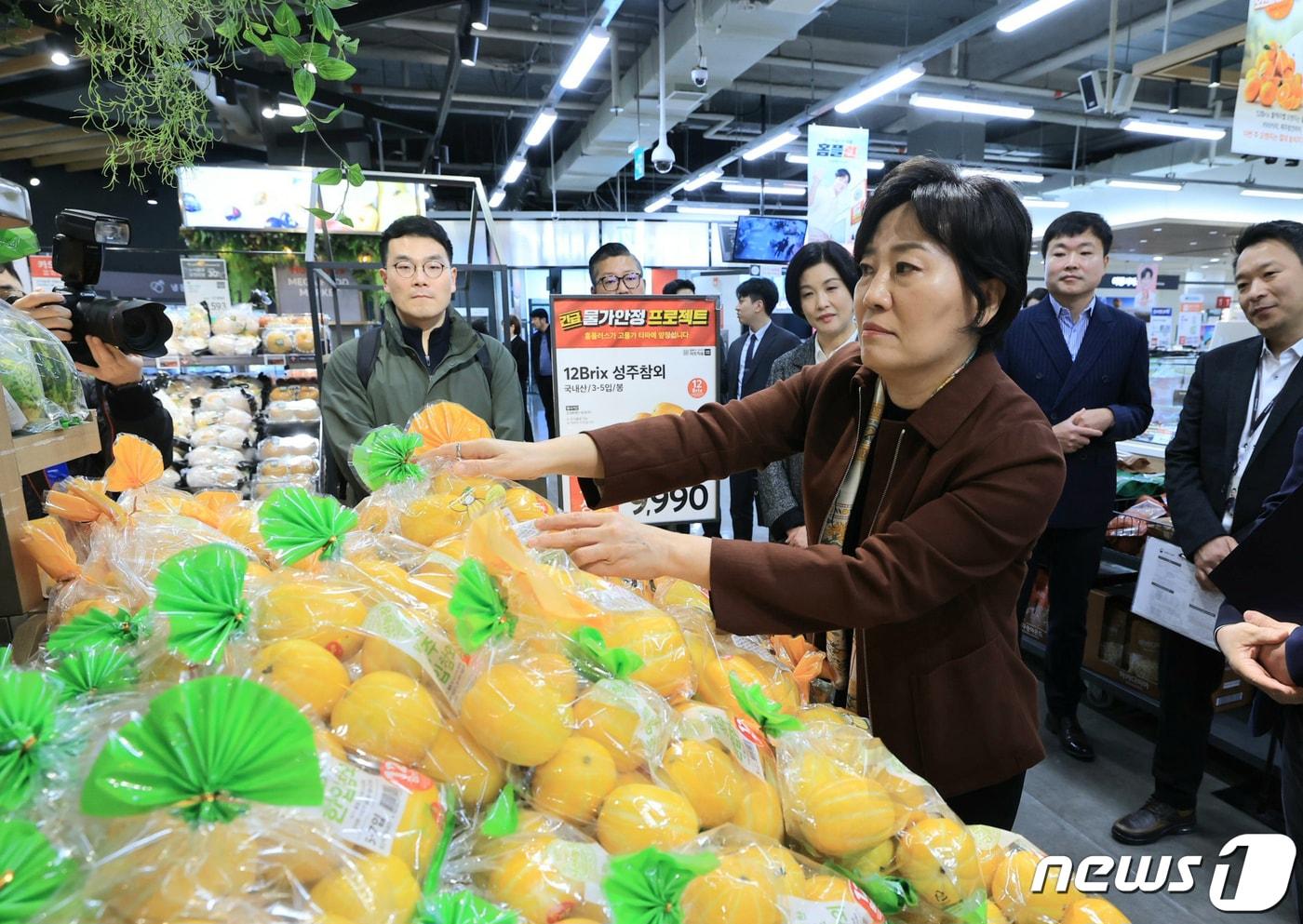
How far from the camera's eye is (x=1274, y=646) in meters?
1.32

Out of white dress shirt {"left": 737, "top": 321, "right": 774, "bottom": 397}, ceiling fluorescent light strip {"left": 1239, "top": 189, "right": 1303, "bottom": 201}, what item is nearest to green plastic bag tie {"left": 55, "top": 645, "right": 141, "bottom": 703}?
white dress shirt {"left": 737, "top": 321, "right": 774, "bottom": 397}

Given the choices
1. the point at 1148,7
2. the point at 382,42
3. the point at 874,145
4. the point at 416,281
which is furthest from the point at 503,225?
the point at 416,281

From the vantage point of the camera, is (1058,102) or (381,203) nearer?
(381,203)

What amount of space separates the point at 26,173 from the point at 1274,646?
48.6 ft

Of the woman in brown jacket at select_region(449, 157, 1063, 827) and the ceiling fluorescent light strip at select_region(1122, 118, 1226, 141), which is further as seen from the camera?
the ceiling fluorescent light strip at select_region(1122, 118, 1226, 141)

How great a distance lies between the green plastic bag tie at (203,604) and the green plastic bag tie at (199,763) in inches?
8.3

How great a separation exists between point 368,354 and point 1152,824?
124 inches

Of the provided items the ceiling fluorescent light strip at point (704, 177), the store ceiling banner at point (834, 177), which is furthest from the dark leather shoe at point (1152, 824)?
the ceiling fluorescent light strip at point (704, 177)

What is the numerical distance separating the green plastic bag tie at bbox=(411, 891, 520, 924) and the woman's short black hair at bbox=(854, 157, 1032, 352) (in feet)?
3.52

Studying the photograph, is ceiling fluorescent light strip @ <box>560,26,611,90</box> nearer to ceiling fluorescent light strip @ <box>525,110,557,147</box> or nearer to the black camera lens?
ceiling fluorescent light strip @ <box>525,110,557,147</box>

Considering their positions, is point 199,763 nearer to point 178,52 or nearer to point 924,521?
point 924,521

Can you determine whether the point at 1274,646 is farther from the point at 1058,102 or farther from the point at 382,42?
the point at 1058,102

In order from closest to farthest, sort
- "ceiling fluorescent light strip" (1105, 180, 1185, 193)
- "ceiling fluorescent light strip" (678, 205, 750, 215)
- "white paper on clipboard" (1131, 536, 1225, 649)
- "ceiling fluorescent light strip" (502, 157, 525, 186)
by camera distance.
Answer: "white paper on clipboard" (1131, 536, 1225, 649) < "ceiling fluorescent light strip" (502, 157, 525, 186) < "ceiling fluorescent light strip" (1105, 180, 1185, 193) < "ceiling fluorescent light strip" (678, 205, 750, 215)

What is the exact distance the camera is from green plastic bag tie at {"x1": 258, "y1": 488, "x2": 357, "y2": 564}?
0.93 m
